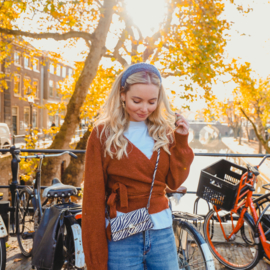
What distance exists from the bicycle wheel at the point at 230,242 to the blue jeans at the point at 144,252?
161cm

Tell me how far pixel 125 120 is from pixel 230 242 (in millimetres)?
2226

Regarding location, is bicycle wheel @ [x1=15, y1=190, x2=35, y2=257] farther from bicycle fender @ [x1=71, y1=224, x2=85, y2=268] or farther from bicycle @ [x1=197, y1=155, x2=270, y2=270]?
bicycle @ [x1=197, y1=155, x2=270, y2=270]

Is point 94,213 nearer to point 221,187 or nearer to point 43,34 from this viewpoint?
point 221,187

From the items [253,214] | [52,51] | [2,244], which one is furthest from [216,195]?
[52,51]

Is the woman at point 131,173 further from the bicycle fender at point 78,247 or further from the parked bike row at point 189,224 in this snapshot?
the bicycle fender at point 78,247

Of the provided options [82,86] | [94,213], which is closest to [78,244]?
[94,213]

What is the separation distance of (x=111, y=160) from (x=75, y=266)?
1201mm

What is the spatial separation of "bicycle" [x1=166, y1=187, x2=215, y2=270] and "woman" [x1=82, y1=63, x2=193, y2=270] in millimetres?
504

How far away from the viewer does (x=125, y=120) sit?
5.05 ft

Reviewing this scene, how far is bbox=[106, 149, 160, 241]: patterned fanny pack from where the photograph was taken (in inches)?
53.9

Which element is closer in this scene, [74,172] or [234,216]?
[234,216]

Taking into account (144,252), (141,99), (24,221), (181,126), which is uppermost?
(141,99)

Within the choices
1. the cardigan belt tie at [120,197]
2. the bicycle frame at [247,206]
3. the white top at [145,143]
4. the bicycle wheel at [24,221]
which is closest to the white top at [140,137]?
the white top at [145,143]

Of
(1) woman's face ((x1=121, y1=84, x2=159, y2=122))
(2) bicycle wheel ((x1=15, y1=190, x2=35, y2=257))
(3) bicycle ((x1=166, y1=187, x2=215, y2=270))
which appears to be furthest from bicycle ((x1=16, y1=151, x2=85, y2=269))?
(1) woman's face ((x1=121, y1=84, x2=159, y2=122))
